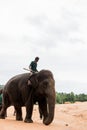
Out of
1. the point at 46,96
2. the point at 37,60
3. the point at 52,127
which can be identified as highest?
the point at 37,60

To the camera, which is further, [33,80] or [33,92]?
[33,92]

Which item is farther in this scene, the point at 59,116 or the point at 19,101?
the point at 59,116

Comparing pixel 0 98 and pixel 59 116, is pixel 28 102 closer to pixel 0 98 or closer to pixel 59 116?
pixel 0 98

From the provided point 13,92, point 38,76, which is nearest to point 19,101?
point 13,92

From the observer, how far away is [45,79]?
63.5 ft

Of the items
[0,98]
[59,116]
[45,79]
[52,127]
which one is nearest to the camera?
[52,127]

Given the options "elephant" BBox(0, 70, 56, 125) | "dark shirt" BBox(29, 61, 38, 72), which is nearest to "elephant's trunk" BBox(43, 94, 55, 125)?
"elephant" BBox(0, 70, 56, 125)

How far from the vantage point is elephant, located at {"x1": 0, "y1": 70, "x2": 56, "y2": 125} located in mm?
18797

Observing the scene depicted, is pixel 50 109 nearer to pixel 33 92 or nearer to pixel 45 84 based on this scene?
pixel 45 84

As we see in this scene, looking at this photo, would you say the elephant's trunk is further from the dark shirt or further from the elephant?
the dark shirt

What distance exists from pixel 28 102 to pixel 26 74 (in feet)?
4.27

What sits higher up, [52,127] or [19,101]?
[19,101]

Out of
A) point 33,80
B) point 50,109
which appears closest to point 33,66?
point 33,80

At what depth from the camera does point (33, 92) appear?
19719 mm
